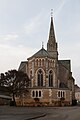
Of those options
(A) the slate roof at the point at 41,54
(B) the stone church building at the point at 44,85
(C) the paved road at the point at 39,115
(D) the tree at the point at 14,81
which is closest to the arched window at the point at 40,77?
(B) the stone church building at the point at 44,85

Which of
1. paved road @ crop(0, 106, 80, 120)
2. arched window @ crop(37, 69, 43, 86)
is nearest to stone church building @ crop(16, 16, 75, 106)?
arched window @ crop(37, 69, 43, 86)

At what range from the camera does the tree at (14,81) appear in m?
88.9

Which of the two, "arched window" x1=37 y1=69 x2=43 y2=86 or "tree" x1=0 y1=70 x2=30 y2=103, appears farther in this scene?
"arched window" x1=37 y1=69 x2=43 y2=86

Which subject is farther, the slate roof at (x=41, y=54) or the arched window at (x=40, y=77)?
the slate roof at (x=41, y=54)

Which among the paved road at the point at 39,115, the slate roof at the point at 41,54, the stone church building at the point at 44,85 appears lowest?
the paved road at the point at 39,115

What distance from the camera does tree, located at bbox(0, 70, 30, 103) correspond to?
88.9m

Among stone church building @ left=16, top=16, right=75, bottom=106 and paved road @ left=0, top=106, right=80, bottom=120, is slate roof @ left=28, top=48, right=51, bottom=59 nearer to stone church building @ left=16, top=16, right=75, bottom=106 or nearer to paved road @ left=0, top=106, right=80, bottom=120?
stone church building @ left=16, top=16, right=75, bottom=106

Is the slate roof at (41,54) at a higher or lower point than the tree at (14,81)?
higher

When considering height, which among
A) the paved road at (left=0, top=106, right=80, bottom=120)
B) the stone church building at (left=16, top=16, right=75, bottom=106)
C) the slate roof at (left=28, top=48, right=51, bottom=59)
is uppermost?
the slate roof at (left=28, top=48, right=51, bottom=59)

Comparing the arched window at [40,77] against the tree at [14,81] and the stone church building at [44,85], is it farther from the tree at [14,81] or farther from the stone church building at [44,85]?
the tree at [14,81]

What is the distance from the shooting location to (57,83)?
9900cm

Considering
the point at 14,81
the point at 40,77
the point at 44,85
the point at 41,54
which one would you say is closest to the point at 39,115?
the point at 14,81

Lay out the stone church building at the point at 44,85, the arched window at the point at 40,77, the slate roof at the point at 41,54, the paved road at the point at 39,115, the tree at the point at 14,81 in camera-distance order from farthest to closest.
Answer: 1. the slate roof at the point at 41,54
2. the arched window at the point at 40,77
3. the stone church building at the point at 44,85
4. the tree at the point at 14,81
5. the paved road at the point at 39,115

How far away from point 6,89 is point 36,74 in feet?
42.8
